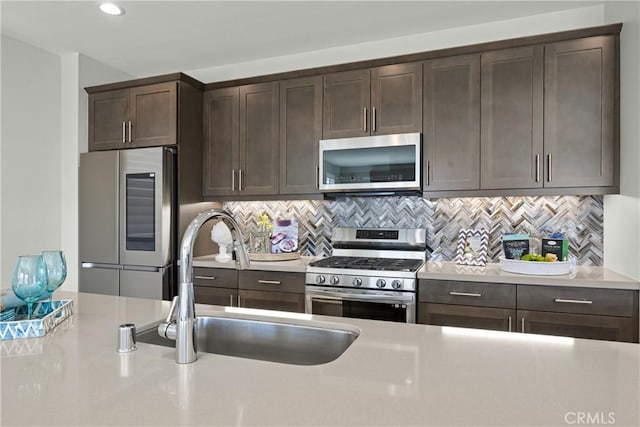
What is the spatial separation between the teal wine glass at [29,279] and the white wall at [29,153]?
2.29m

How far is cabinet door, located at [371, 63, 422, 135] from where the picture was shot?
2.83m

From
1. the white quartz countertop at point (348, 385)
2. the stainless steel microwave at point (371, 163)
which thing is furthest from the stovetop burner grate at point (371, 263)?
the white quartz countertop at point (348, 385)

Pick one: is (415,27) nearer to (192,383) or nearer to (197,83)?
(197,83)

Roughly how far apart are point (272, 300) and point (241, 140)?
1324mm

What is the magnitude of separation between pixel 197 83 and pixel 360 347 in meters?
2.91

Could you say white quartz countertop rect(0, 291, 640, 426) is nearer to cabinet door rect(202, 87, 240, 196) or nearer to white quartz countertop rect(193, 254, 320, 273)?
white quartz countertop rect(193, 254, 320, 273)

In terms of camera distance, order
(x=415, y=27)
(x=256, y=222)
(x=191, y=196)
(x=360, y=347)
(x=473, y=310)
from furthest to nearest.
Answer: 1. (x=256, y=222)
2. (x=191, y=196)
3. (x=415, y=27)
4. (x=473, y=310)
5. (x=360, y=347)

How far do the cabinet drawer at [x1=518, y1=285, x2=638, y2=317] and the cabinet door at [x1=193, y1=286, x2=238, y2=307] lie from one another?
1.93 meters

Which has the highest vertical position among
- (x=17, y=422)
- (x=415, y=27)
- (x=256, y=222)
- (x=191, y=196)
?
(x=415, y=27)

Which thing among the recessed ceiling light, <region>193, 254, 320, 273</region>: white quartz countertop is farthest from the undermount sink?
the recessed ceiling light

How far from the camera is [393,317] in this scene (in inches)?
99.9

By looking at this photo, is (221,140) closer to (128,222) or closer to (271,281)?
(128,222)

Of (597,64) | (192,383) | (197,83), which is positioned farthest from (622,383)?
(197,83)

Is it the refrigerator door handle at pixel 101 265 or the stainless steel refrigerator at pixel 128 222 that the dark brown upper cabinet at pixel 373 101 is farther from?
the refrigerator door handle at pixel 101 265
